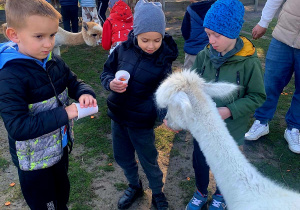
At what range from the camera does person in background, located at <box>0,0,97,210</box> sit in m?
1.50

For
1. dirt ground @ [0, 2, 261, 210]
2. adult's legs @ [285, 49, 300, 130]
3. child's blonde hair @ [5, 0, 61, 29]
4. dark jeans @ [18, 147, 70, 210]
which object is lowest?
dirt ground @ [0, 2, 261, 210]

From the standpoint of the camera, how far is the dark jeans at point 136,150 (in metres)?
2.30

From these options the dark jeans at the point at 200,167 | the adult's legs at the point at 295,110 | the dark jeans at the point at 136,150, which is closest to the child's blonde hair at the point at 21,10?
the dark jeans at the point at 136,150

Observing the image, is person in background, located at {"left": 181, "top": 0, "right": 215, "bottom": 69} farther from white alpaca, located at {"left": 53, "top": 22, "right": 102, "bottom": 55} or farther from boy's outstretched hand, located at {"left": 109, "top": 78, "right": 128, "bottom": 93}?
white alpaca, located at {"left": 53, "top": 22, "right": 102, "bottom": 55}

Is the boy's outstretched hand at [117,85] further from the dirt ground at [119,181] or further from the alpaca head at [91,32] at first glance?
the alpaca head at [91,32]

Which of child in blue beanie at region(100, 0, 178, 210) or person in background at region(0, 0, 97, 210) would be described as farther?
child in blue beanie at region(100, 0, 178, 210)

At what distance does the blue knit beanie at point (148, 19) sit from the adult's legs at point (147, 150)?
82 cm

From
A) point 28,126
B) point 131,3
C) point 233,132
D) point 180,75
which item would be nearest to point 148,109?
point 180,75

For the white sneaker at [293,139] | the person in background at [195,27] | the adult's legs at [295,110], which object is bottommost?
the white sneaker at [293,139]

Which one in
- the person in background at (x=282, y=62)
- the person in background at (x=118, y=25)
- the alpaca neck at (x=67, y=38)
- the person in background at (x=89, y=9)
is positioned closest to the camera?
the person in background at (x=282, y=62)

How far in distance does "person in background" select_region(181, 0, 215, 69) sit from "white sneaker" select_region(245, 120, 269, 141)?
1.28 m

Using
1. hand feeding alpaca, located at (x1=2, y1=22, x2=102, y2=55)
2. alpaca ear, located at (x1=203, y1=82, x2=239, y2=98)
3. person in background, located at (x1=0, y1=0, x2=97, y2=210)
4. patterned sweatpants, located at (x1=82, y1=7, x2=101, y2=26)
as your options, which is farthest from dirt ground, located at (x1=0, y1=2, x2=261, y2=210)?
patterned sweatpants, located at (x1=82, y1=7, x2=101, y2=26)

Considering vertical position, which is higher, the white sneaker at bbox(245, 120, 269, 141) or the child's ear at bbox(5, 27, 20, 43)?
the child's ear at bbox(5, 27, 20, 43)

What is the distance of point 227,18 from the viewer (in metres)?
1.92
